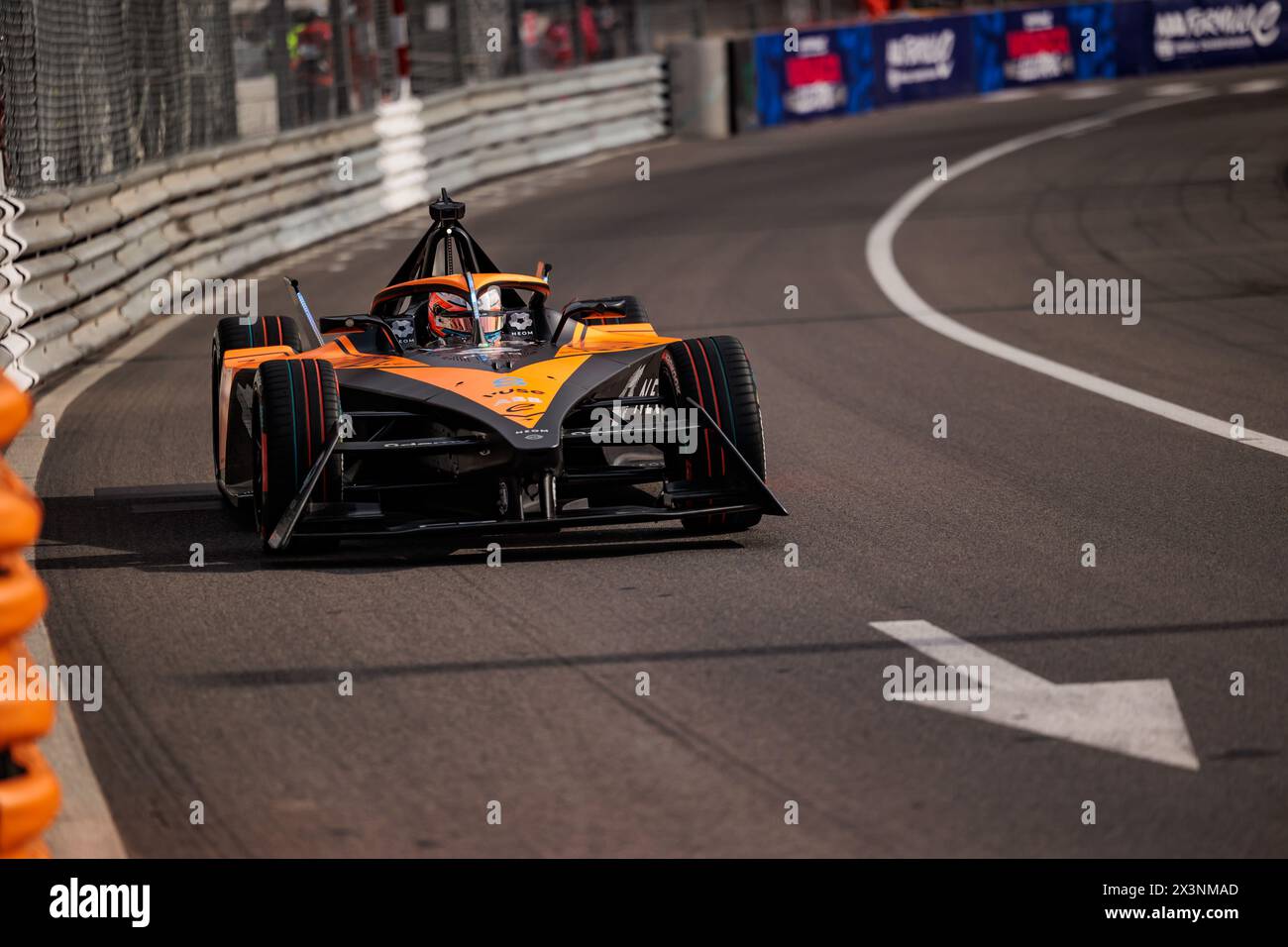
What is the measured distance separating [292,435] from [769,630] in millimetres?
Answer: 2375

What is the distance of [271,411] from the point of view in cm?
806

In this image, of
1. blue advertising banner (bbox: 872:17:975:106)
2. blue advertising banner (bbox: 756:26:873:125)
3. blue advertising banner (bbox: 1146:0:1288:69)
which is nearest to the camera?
blue advertising banner (bbox: 756:26:873:125)

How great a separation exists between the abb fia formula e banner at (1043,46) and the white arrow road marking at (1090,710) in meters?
34.6

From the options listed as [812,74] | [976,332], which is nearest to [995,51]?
[812,74]

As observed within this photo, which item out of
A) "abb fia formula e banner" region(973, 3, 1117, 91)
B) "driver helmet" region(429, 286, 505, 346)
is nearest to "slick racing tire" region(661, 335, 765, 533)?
"driver helmet" region(429, 286, 505, 346)

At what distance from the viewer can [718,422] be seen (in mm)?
8352

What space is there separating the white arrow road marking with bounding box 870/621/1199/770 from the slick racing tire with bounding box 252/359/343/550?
2.93 m

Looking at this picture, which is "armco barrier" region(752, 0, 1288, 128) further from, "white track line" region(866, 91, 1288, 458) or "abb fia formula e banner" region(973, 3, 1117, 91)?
"white track line" region(866, 91, 1288, 458)

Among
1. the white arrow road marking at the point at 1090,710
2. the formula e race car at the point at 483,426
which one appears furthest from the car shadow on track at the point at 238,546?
the white arrow road marking at the point at 1090,710

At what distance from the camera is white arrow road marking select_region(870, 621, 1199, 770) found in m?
5.36
